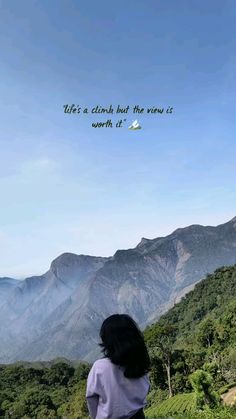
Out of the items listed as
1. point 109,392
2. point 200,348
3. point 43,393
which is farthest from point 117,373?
point 43,393

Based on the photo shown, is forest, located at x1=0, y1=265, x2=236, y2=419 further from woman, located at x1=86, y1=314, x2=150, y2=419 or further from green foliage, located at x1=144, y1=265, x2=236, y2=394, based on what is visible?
woman, located at x1=86, y1=314, x2=150, y2=419

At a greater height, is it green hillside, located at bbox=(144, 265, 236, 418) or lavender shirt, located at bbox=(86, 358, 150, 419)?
lavender shirt, located at bbox=(86, 358, 150, 419)

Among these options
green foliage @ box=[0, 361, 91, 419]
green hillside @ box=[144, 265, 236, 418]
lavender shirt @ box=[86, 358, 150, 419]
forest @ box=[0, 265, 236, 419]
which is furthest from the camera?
green foliage @ box=[0, 361, 91, 419]

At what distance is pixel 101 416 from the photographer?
3.83 m

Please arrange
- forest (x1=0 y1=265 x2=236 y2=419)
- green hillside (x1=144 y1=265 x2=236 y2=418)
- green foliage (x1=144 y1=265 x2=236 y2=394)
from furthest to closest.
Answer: green foliage (x1=144 y1=265 x2=236 y2=394)
forest (x1=0 y1=265 x2=236 y2=419)
green hillside (x1=144 y1=265 x2=236 y2=418)

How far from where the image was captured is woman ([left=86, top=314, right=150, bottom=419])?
381 cm

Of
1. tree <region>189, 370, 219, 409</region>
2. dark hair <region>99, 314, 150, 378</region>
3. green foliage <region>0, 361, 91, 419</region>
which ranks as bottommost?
green foliage <region>0, 361, 91, 419</region>

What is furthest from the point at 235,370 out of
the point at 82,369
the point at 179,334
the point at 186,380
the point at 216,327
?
the point at 179,334

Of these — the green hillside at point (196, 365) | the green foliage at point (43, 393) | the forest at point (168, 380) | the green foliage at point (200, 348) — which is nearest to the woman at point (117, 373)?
the forest at point (168, 380)

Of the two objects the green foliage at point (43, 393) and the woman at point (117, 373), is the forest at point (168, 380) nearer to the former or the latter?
the green foliage at point (43, 393)

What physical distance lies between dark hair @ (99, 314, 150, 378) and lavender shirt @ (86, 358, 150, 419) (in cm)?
6

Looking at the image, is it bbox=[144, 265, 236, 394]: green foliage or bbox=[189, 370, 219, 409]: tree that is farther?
bbox=[144, 265, 236, 394]: green foliage

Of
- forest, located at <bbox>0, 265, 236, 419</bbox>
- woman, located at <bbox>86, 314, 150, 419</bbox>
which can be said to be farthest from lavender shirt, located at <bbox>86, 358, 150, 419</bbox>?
forest, located at <bbox>0, 265, 236, 419</bbox>

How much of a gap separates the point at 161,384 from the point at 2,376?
49.7 meters
